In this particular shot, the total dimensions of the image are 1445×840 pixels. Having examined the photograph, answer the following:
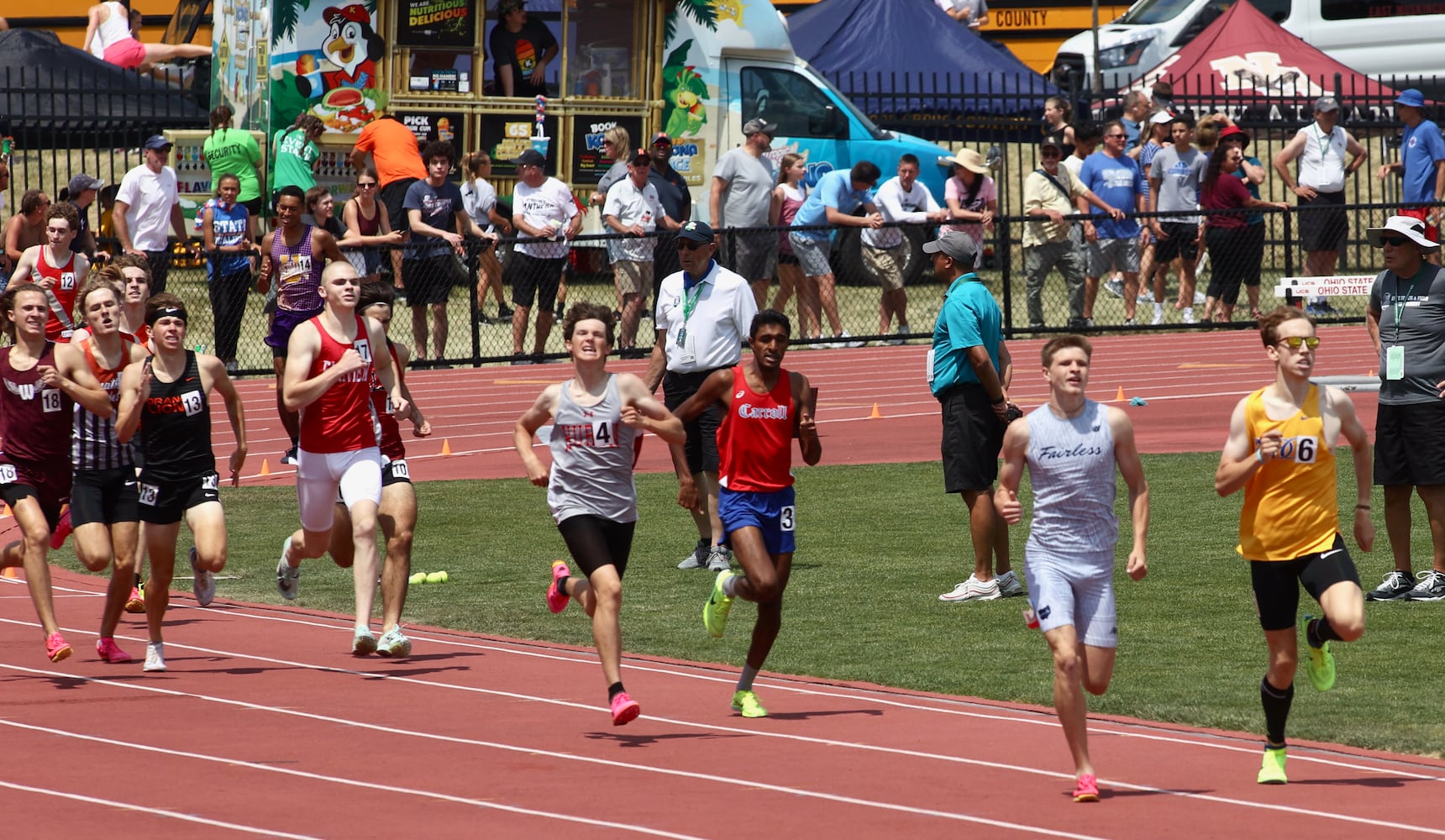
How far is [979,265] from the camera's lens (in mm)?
25938

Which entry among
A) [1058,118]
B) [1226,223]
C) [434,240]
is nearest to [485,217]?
[434,240]

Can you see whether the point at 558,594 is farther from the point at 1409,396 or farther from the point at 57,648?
the point at 1409,396

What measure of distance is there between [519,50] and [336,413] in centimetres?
1657

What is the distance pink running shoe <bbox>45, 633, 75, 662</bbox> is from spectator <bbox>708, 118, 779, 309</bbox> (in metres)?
14.0

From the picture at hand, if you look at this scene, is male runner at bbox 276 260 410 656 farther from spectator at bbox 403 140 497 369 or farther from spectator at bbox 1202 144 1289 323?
spectator at bbox 1202 144 1289 323

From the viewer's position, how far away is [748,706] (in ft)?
30.5

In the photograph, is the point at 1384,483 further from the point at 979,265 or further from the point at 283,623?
the point at 979,265

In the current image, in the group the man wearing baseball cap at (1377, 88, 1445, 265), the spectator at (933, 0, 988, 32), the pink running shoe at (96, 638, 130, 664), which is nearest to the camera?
the pink running shoe at (96, 638, 130, 664)

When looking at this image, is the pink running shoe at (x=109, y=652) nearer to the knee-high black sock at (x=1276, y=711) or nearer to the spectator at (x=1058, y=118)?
the knee-high black sock at (x=1276, y=711)

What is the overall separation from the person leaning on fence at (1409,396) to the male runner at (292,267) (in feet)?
27.9

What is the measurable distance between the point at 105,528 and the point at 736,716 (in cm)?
341

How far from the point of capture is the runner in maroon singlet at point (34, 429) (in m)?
10.6

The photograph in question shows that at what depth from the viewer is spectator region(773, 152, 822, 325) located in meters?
24.2

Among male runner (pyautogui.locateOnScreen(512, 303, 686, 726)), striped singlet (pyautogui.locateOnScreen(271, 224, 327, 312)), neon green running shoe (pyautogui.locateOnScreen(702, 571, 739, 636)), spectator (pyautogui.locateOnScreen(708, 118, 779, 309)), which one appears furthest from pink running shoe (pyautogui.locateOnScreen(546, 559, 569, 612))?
spectator (pyautogui.locateOnScreen(708, 118, 779, 309))
